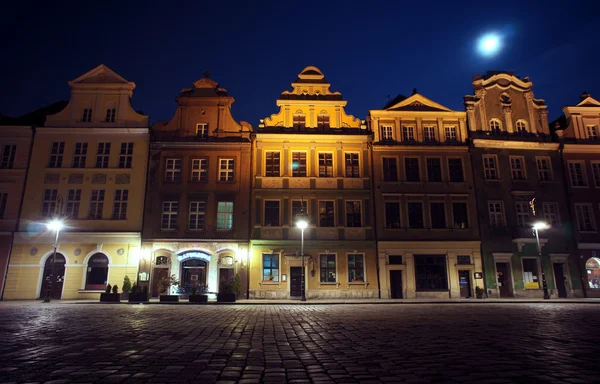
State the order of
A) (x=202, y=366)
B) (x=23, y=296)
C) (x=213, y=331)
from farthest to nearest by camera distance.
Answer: (x=23, y=296) < (x=213, y=331) < (x=202, y=366)

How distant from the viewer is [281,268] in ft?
95.8

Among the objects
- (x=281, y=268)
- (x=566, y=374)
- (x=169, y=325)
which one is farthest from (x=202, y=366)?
(x=281, y=268)

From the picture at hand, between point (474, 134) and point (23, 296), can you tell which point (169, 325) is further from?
point (474, 134)

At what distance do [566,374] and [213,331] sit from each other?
774 centimetres

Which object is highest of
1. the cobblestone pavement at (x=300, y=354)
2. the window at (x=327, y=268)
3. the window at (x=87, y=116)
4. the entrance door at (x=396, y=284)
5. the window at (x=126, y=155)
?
the window at (x=87, y=116)

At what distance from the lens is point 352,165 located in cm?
3136

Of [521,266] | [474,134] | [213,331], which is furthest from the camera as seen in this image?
[474,134]

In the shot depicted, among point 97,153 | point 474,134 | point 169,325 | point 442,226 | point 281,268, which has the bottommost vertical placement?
point 169,325

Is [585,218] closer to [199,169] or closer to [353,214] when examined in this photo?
[353,214]

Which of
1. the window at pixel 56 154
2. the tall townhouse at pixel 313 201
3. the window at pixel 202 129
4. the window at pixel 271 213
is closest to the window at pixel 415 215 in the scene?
the tall townhouse at pixel 313 201

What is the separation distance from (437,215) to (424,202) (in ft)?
4.91

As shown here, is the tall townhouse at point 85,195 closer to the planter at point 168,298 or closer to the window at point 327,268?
the planter at point 168,298

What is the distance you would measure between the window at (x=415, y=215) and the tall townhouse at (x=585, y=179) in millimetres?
12922

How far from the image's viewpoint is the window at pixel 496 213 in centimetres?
3095
